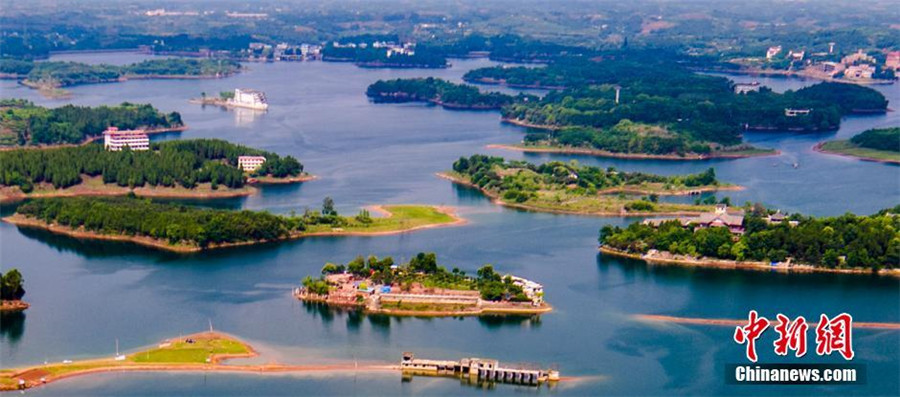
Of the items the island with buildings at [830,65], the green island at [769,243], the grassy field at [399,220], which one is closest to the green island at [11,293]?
the grassy field at [399,220]

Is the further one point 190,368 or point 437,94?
point 437,94

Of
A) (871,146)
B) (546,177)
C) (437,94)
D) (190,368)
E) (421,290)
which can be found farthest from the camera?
(437,94)

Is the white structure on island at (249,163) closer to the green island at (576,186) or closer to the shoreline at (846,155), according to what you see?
the green island at (576,186)

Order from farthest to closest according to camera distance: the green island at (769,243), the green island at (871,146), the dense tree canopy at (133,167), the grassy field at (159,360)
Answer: the green island at (871,146) < the dense tree canopy at (133,167) < the green island at (769,243) < the grassy field at (159,360)

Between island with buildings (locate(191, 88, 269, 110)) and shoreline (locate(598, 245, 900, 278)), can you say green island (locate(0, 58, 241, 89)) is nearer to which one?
island with buildings (locate(191, 88, 269, 110))

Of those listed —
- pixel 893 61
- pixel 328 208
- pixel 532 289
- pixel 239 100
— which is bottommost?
pixel 239 100

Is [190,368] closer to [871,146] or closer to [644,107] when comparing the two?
[871,146]

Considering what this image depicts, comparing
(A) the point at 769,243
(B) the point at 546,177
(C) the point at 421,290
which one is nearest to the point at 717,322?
(A) the point at 769,243

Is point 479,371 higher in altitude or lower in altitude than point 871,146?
lower
